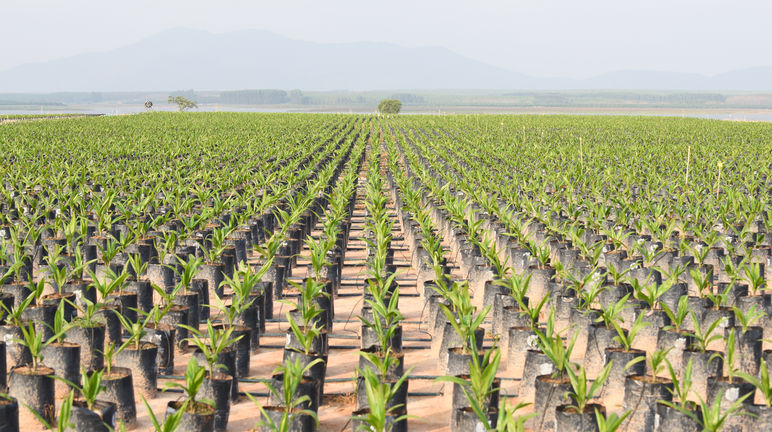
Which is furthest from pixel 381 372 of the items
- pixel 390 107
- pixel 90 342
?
pixel 390 107

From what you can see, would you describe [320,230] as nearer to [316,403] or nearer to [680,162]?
[316,403]

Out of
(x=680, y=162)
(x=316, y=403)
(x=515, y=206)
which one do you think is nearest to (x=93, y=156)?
(x=515, y=206)

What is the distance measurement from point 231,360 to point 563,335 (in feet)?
9.90

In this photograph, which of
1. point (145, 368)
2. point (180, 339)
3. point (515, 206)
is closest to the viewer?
point (145, 368)

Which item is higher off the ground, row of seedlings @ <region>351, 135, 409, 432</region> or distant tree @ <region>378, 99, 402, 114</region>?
distant tree @ <region>378, 99, 402, 114</region>

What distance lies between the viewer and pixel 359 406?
476 centimetres

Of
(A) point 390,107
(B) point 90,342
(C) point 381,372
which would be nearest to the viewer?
(C) point 381,372

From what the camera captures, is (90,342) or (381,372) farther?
(90,342)

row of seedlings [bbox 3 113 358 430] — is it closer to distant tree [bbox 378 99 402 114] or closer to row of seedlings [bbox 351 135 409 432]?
row of seedlings [bbox 351 135 409 432]

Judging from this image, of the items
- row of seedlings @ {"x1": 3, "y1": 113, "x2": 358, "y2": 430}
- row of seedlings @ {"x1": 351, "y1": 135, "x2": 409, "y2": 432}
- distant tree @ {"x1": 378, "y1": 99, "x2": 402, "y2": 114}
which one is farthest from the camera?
distant tree @ {"x1": 378, "y1": 99, "x2": 402, "y2": 114}

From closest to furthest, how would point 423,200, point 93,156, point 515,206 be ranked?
point 515,206
point 423,200
point 93,156

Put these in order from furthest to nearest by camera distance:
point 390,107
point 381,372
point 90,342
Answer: point 390,107
point 90,342
point 381,372

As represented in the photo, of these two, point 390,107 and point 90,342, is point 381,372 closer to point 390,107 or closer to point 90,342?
point 90,342

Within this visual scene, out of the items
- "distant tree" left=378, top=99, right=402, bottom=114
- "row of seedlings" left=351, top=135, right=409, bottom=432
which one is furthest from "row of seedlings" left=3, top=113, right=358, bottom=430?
"distant tree" left=378, top=99, right=402, bottom=114
